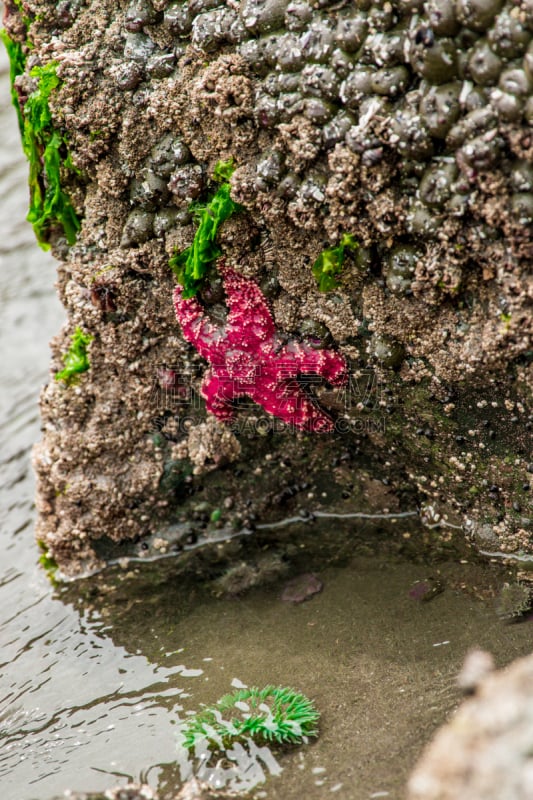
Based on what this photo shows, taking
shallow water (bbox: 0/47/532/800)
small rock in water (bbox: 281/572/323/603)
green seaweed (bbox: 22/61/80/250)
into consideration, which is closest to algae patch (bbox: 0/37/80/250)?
green seaweed (bbox: 22/61/80/250)

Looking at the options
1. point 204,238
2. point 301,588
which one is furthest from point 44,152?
point 301,588

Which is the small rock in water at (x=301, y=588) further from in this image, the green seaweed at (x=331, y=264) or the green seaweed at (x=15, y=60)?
the green seaweed at (x=15, y=60)

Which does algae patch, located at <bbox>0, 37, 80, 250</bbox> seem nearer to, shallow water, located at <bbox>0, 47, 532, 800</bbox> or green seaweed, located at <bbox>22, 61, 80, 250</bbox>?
green seaweed, located at <bbox>22, 61, 80, 250</bbox>

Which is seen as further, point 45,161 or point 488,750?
point 45,161

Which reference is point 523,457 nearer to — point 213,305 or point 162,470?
point 213,305

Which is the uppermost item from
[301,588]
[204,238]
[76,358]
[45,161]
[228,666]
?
[45,161]

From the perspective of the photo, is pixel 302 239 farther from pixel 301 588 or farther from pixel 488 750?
pixel 488 750

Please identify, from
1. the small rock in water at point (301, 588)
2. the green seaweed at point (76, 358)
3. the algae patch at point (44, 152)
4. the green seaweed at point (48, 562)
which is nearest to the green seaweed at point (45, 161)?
the algae patch at point (44, 152)
